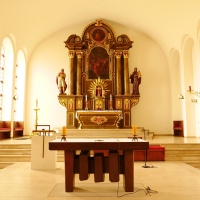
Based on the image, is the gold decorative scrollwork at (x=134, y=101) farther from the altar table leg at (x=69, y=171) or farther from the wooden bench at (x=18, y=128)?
the altar table leg at (x=69, y=171)

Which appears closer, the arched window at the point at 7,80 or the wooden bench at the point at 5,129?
the wooden bench at the point at 5,129

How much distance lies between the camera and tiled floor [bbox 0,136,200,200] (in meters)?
4.20

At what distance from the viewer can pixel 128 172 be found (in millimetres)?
4539

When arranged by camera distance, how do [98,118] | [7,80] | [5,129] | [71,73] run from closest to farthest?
[5,129] → [7,80] → [98,118] → [71,73]

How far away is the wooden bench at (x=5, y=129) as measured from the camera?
11570mm

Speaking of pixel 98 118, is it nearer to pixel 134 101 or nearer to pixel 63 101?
pixel 63 101

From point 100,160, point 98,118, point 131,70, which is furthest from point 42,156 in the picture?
point 131,70

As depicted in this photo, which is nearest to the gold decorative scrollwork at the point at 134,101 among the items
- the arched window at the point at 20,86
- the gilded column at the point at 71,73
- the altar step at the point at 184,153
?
the gilded column at the point at 71,73

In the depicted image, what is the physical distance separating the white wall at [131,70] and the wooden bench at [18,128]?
0.52m

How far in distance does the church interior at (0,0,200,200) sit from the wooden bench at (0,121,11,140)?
1.9 inches

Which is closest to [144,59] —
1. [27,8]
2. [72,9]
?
[72,9]

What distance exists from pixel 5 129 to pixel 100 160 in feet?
27.2

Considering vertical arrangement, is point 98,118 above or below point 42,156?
above

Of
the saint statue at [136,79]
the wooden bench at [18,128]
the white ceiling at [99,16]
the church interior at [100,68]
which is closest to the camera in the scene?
the white ceiling at [99,16]
